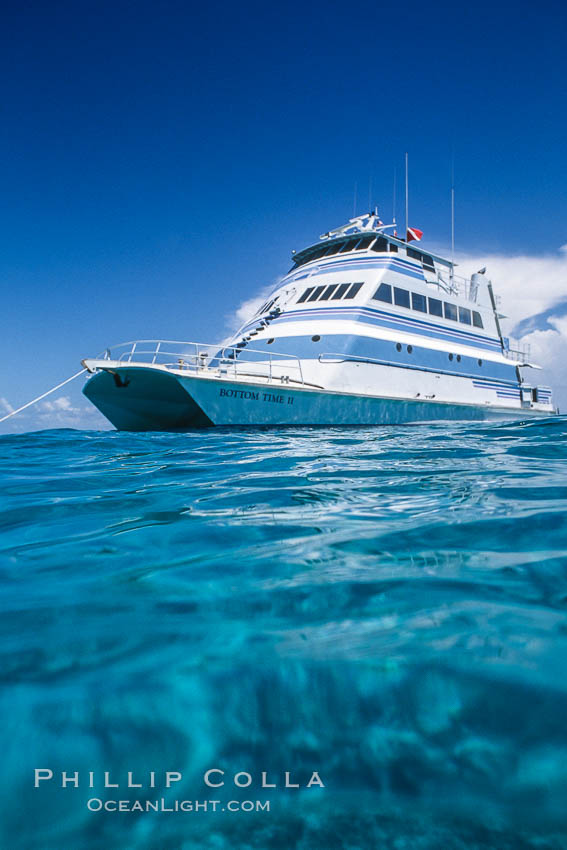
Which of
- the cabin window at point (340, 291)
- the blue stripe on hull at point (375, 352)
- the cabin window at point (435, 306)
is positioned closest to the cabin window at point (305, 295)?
the cabin window at point (340, 291)

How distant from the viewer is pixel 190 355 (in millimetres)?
10016

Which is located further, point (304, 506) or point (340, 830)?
point (304, 506)

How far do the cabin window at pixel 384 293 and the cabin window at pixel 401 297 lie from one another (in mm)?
289

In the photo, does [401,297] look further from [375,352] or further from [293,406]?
[293,406]

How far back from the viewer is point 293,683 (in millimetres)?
1220

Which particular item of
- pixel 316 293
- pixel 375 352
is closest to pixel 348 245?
pixel 316 293

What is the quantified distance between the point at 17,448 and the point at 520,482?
26.2ft

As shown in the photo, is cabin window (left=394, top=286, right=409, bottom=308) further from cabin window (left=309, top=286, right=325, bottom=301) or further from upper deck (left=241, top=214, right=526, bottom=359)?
cabin window (left=309, top=286, right=325, bottom=301)

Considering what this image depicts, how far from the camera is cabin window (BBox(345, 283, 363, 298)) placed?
14766 millimetres

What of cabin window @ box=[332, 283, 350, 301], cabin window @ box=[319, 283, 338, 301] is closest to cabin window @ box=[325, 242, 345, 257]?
cabin window @ box=[319, 283, 338, 301]

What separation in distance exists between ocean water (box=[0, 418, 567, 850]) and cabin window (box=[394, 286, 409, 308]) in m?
13.7

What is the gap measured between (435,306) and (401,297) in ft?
5.78

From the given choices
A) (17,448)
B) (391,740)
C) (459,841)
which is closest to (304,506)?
(391,740)

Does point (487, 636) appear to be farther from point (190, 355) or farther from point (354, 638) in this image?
point (190, 355)
